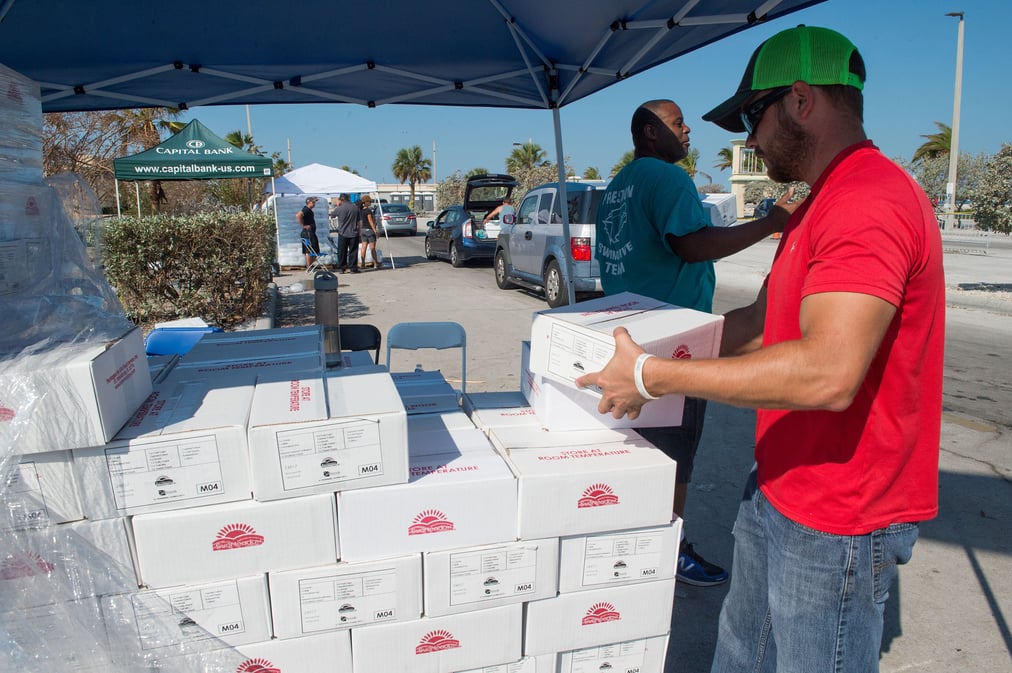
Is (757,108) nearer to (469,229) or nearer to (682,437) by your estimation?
(682,437)

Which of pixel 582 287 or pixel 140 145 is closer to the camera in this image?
pixel 582 287

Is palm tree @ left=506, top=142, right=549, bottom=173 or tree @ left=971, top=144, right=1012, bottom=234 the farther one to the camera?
palm tree @ left=506, top=142, right=549, bottom=173

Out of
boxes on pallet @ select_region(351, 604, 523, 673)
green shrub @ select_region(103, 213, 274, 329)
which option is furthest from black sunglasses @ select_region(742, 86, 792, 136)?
green shrub @ select_region(103, 213, 274, 329)

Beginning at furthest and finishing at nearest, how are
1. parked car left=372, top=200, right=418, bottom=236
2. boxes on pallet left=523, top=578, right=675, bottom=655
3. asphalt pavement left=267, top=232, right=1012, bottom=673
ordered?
1. parked car left=372, top=200, right=418, bottom=236
2. asphalt pavement left=267, top=232, right=1012, bottom=673
3. boxes on pallet left=523, top=578, right=675, bottom=655

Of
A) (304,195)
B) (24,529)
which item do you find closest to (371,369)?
(24,529)

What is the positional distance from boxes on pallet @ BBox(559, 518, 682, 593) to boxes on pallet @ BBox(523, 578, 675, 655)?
36 millimetres

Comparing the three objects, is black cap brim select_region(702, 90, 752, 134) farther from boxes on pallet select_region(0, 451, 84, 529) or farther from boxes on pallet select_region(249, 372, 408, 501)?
boxes on pallet select_region(0, 451, 84, 529)

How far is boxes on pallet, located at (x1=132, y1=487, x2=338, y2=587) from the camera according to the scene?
1.61m

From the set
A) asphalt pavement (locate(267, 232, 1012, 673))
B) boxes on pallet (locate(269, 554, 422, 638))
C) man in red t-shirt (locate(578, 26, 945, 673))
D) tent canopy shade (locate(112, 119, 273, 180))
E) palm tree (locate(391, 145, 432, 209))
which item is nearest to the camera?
man in red t-shirt (locate(578, 26, 945, 673))

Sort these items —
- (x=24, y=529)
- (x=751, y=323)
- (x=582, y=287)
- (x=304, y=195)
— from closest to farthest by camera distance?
(x=24, y=529), (x=751, y=323), (x=582, y=287), (x=304, y=195)

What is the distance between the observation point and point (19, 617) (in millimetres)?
1512

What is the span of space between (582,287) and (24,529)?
8636mm

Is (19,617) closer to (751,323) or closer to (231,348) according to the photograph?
(231,348)

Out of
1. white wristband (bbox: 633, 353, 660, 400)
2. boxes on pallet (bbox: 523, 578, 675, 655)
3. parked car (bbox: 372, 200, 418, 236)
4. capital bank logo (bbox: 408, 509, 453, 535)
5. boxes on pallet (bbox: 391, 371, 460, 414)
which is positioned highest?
parked car (bbox: 372, 200, 418, 236)
